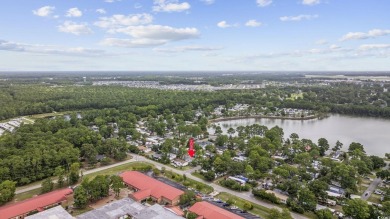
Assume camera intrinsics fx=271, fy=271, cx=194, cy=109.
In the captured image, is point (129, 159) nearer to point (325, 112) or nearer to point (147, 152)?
point (147, 152)

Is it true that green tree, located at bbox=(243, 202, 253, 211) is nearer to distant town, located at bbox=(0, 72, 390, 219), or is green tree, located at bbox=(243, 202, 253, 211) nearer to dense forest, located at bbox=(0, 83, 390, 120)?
distant town, located at bbox=(0, 72, 390, 219)

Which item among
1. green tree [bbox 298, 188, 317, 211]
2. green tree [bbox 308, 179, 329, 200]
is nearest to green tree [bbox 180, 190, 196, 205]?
green tree [bbox 298, 188, 317, 211]

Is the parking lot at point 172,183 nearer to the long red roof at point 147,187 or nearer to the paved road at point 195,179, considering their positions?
the long red roof at point 147,187

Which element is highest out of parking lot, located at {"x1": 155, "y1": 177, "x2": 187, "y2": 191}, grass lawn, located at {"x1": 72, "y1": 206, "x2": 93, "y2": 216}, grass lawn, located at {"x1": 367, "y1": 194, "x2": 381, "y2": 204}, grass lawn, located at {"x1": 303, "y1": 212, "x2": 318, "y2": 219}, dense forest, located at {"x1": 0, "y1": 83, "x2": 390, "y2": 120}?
dense forest, located at {"x1": 0, "y1": 83, "x2": 390, "y2": 120}

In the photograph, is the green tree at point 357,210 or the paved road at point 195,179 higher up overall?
the green tree at point 357,210

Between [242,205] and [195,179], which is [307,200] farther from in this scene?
[195,179]

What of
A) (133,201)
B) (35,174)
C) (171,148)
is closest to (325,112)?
(171,148)

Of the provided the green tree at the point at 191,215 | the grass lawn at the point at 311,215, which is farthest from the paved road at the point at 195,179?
the green tree at the point at 191,215
